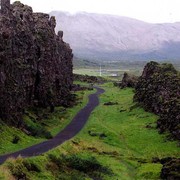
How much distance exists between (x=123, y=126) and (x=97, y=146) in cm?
2343

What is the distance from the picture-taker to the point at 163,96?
11600cm

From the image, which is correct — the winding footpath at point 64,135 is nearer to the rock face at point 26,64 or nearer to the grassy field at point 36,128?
the grassy field at point 36,128

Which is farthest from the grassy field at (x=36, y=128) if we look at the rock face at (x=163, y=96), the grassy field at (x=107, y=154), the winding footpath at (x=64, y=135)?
the rock face at (x=163, y=96)

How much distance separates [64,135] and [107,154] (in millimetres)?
17722

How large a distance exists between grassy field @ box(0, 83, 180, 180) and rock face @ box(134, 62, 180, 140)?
8.91 ft

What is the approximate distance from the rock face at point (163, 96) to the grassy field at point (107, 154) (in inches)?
107

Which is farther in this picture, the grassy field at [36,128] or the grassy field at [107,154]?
the grassy field at [36,128]

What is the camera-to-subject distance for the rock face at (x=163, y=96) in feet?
314

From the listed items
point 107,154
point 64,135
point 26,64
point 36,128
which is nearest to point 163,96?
point 64,135

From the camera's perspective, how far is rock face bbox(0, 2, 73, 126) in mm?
88188

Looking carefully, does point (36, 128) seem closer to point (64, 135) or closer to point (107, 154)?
point (64, 135)

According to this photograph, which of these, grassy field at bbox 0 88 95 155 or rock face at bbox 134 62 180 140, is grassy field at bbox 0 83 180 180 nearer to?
rock face at bbox 134 62 180 140

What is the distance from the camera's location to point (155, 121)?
10694 cm

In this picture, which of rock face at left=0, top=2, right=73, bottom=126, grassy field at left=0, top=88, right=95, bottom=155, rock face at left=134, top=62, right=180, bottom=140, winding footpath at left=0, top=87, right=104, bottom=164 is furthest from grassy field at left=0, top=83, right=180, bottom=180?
rock face at left=0, top=2, right=73, bottom=126
